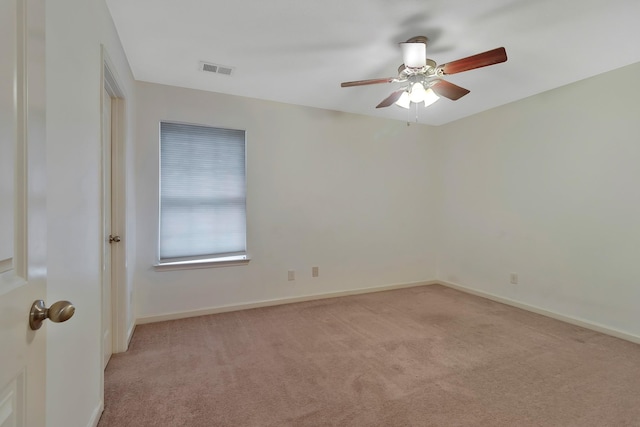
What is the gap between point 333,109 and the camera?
392 cm

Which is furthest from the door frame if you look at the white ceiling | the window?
the window

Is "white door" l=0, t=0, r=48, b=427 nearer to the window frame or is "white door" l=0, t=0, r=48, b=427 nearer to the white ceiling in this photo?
the white ceiling

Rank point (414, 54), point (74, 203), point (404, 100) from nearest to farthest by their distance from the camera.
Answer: point (74, 203) < point (414, 54) < point (404, 100)

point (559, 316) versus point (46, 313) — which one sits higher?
point (46, 313)

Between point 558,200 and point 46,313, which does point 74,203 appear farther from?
point 558,200

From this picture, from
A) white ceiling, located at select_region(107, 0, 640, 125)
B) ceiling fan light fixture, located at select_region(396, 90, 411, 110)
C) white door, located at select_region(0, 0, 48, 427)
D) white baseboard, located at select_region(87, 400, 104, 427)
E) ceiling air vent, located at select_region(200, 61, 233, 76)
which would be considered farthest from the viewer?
ceiling air vent, located at select_region(200, 61, 233, 76)

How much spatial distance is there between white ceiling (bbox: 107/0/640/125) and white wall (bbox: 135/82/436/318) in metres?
0.42

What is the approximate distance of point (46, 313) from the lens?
0.70 metres

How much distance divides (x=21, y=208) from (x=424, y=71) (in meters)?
2.46

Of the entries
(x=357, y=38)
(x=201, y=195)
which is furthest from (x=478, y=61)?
(x=201, y=195)

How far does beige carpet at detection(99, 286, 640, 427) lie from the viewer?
1.74 metres

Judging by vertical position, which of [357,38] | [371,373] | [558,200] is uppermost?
[357,38]

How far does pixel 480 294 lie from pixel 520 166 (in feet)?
5.61

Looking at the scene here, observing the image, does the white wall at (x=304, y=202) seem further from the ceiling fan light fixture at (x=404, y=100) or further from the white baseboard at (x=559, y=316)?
the ceiling fan light fixture at (x=404, y=100)
